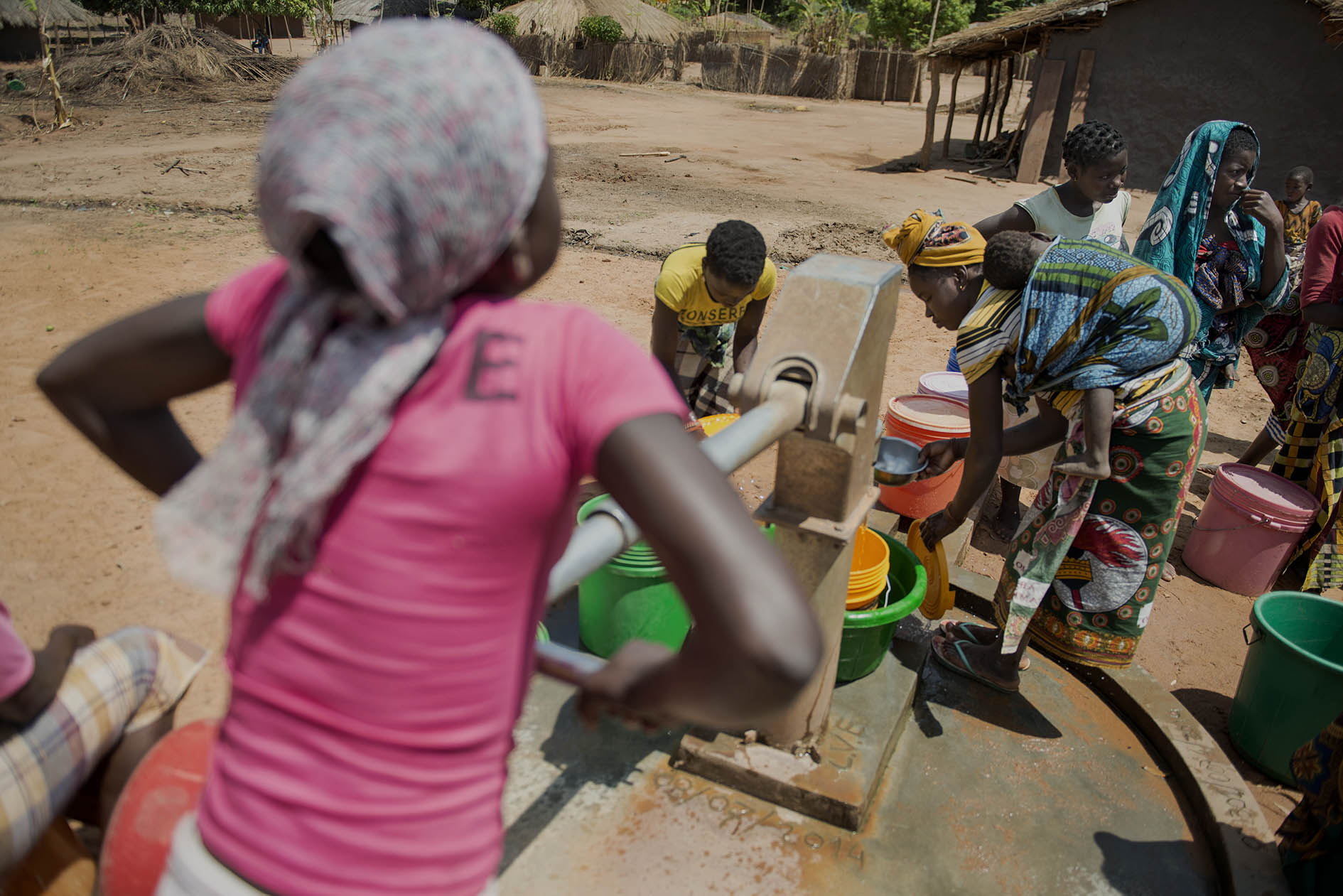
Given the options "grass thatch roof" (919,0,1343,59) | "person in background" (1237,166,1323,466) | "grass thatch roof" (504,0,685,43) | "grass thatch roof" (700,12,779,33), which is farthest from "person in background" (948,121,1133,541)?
"grass thatch roof" (700,12,779,33)

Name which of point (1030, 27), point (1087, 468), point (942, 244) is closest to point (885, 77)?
point (1030, 27)

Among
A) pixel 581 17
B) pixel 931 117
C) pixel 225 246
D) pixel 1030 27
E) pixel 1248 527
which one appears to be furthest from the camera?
pixel 581 17

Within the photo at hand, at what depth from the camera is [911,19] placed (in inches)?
1065

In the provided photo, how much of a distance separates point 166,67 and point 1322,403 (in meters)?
25.2

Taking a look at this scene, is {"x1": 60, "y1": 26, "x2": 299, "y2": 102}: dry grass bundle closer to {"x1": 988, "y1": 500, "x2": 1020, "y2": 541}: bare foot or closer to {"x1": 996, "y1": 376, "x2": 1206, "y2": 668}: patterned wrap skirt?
{"x1": 988, "y1": 500, "x2": 1020, "y2": 541}: bare foot

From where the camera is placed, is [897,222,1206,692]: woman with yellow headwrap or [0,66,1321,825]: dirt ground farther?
[0,66,1321,825]: dirt ground

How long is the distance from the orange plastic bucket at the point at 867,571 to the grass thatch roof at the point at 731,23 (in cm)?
3198

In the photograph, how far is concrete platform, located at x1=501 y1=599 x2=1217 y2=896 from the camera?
2.25 meters

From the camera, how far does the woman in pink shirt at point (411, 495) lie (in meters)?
0.71

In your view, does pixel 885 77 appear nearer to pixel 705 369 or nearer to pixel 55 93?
pixel 55 93

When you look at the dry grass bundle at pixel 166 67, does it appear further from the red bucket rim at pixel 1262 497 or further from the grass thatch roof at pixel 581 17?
the red bucket rim at pixel 1262 497

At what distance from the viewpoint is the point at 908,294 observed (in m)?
8.05

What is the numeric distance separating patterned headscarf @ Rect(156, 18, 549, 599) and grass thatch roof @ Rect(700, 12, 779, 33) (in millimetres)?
33688

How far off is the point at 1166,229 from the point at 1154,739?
A: 2.35 meters
